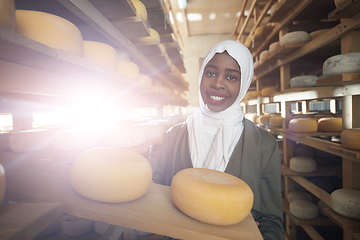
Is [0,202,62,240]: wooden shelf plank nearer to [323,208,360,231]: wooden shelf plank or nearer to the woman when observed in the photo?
the woman

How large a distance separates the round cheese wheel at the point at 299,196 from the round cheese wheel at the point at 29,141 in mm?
2633

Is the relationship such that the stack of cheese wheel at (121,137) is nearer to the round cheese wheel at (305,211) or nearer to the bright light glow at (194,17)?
the round cheese wheel at (305,211)

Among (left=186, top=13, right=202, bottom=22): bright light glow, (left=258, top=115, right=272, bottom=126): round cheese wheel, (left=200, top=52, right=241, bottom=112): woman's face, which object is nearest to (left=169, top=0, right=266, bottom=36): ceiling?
(left=186, top=13, right=202, bottom=22): bright light glow

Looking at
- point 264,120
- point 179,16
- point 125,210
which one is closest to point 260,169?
point 125,210

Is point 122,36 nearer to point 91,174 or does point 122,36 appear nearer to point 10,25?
point 10,25

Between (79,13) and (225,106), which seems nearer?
(79,13)

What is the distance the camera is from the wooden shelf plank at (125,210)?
366mm

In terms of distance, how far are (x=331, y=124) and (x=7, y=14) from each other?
2529 millimetres

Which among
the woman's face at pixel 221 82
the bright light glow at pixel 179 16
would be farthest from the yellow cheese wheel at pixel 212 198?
the bright light glow at pixel 179 16

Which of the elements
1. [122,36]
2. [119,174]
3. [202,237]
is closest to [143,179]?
[119,174]

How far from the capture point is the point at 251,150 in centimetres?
101

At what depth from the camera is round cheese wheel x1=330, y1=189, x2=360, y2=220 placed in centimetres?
148

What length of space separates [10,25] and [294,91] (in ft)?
7.60

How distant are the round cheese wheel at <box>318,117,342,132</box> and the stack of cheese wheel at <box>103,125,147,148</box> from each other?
6.40ft
